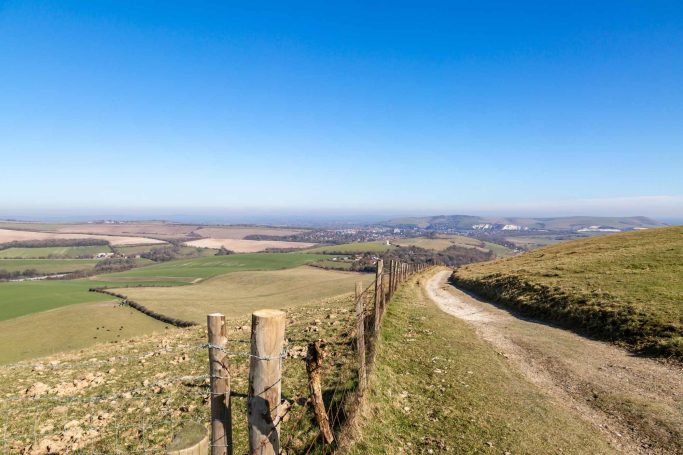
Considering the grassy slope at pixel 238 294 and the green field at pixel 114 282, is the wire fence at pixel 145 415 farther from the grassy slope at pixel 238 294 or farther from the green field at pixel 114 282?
the green field at pixel 114 282

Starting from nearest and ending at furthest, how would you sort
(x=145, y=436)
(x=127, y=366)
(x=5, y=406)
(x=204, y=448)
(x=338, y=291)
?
1. (x=204, y=448)
2. (x=145, y=436)
3. (x=5, y=406)
4. (x=127, y=366)
5. (x=338, y=291)

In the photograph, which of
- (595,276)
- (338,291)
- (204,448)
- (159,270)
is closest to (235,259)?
(159,270)

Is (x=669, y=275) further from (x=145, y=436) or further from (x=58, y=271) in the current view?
(x=58, y=271)

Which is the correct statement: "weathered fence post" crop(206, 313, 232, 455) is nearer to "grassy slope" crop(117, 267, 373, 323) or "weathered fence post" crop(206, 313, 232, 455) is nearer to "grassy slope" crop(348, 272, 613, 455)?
"grassy slope" crop(348, 272, 613, 455)

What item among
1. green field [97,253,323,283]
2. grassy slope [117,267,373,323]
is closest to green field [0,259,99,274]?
green field [97,253,323,283]

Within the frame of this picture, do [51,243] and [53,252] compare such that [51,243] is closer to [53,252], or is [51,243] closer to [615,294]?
[53,252]

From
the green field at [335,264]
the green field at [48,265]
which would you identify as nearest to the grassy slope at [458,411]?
the green field at [335,264]

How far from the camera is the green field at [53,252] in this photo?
135500mm

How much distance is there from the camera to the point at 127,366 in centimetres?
1288

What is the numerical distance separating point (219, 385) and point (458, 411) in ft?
21.8

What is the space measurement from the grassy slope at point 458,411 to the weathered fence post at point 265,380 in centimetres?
290

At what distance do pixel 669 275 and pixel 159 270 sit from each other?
117 meters

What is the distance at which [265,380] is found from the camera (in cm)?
476

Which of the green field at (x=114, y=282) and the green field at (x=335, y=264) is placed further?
the green field at (x=335, y=264)
